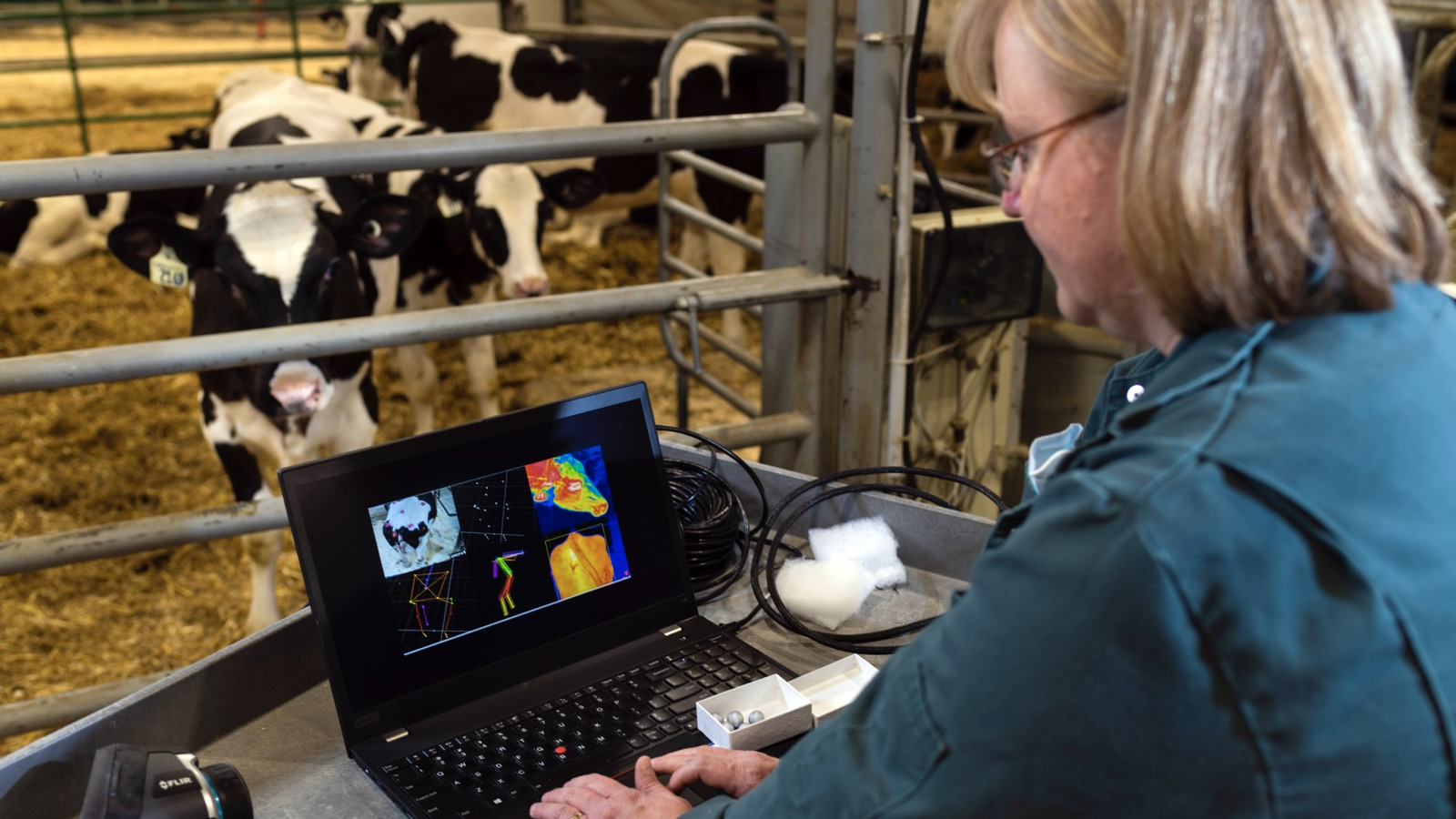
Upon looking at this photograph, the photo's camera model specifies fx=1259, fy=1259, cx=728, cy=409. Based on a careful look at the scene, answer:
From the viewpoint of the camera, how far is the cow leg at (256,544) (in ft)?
9.47

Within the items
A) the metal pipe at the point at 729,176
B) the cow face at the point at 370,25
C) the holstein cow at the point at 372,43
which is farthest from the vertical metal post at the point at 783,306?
the cow face at the point at 370,25

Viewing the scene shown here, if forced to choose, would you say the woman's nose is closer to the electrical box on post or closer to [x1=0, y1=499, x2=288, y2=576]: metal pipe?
[x1=0, y1=499, x2=288, y2=576]: metal pipe

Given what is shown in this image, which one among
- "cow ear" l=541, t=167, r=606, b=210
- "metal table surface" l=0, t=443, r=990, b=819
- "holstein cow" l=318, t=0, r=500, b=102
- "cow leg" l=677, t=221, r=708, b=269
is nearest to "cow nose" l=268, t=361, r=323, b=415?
"cow ear" l=541, t=167, r=606, b=210

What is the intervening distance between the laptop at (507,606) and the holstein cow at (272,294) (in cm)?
163

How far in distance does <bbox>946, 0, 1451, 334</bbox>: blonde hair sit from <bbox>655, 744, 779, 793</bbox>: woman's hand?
1.71 ft

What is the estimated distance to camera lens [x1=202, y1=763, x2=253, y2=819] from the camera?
910 mm

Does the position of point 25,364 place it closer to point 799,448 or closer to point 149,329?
point 799,448

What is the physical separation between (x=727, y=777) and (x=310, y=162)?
4.28 ft

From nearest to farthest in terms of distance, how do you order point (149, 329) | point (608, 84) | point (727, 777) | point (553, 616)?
point (727, 777), point (553, 616), point (149, 329), point (608, 84)

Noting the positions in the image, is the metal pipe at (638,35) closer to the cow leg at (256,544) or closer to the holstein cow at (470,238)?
the holstein cow at (470,238)

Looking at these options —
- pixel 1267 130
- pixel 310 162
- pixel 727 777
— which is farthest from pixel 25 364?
pixel 1267 130

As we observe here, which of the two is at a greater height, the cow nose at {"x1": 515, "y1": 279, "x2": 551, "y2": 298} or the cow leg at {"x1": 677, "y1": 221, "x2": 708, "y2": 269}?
the cow nose at {"x1": 515, "y1": 279, "x2": 551, "y2": 298}

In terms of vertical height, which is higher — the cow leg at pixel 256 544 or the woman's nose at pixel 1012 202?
the woman's nose at pixel 1012 202

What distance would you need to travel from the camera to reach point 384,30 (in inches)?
262
